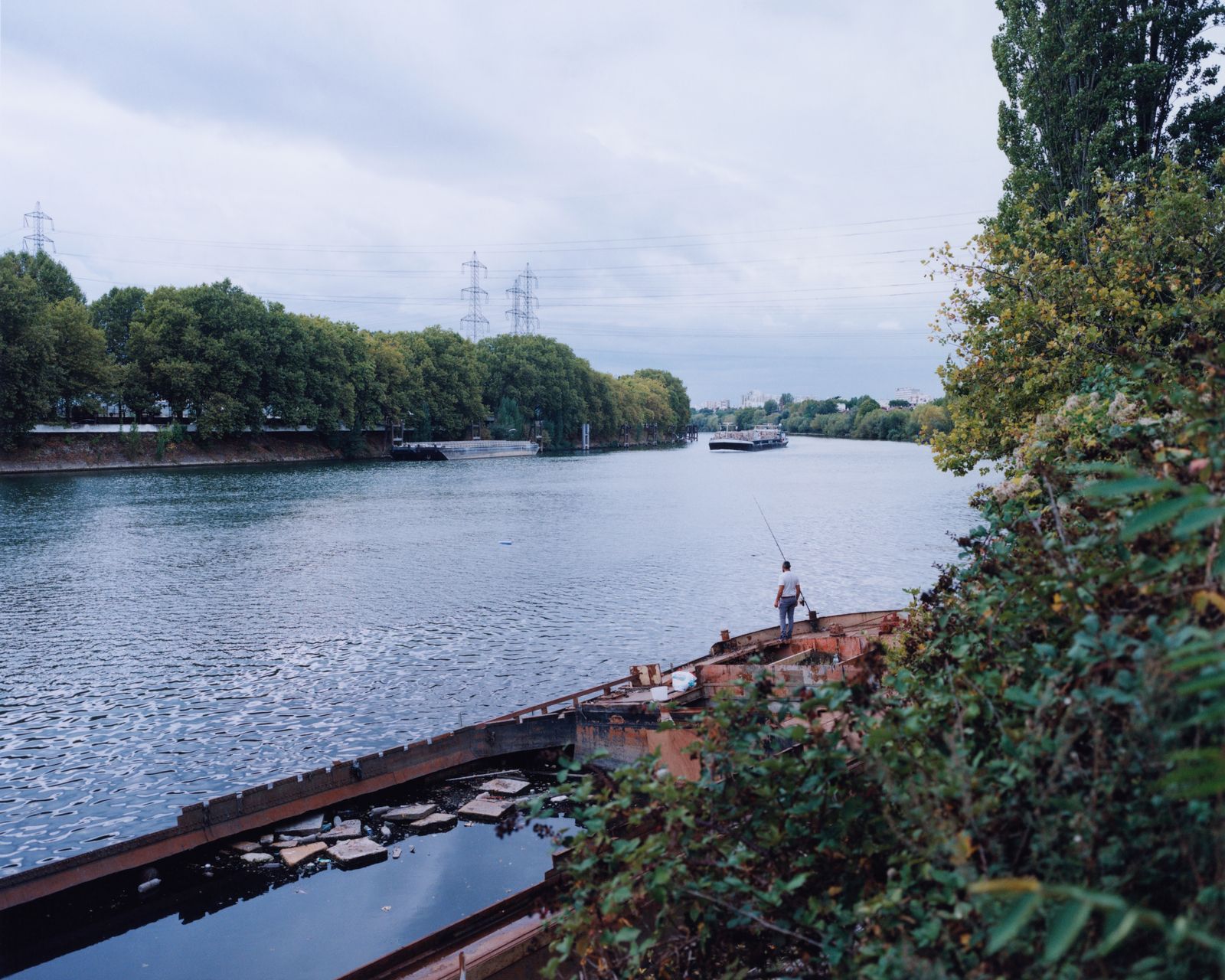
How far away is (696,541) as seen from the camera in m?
47.0

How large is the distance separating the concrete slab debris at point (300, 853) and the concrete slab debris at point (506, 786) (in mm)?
3236

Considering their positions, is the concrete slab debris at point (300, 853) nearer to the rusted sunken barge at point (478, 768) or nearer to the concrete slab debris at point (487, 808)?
the rusted sunken barge at point (478, 768)

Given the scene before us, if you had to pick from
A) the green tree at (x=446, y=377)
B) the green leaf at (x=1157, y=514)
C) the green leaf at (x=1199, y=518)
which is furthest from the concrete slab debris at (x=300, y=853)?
the green tree at (x=446, y=377)

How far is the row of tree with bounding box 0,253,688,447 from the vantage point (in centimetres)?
7144

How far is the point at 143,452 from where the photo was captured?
277 feet

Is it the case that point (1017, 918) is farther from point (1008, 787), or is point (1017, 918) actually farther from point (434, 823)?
point (434, 823)

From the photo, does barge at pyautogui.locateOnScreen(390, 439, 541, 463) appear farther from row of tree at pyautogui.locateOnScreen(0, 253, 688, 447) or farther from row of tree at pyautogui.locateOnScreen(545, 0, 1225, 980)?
row of tree at pyautogui.locateOnScreen(545, 0, 1225, 980)

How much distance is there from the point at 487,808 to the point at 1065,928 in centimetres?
1419

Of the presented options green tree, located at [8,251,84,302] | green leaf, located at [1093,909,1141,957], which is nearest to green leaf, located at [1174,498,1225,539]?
green leaf, located at [1093,909,1141,957]

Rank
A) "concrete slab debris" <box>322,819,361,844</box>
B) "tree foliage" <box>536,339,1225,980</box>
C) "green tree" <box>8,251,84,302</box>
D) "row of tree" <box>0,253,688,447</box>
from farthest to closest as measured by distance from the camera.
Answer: "green tree" <box>8,251,84,302</box> < "row of tree" <box>0,253,688,447</box> < "concrete slab debris" <box>322,819,361,844</box> < "tree foliage" <box>536,339,1225,980</box>

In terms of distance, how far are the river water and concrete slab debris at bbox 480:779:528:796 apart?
10.8 ft

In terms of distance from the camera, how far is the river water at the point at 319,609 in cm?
1764

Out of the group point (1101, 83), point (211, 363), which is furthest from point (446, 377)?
point (1101, 83)

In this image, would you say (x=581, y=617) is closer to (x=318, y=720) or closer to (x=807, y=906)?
(x=318, y=720)
